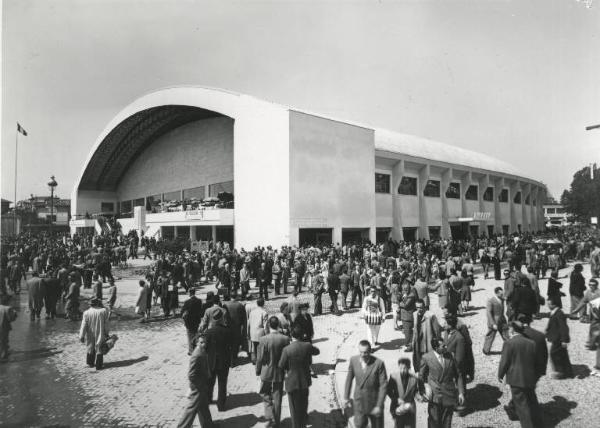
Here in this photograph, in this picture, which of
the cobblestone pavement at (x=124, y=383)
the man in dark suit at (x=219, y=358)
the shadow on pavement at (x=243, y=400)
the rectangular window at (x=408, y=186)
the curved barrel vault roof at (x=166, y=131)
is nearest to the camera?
the cobblestone pavement at (x=124, y=383)

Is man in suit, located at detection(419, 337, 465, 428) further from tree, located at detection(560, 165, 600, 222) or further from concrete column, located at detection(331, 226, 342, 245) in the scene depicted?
tree, located at detection(560, 165, 600, 222)

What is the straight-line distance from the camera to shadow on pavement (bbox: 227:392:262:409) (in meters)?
5.98

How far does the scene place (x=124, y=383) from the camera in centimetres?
687

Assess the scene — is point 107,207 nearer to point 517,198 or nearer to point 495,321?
point 495,321

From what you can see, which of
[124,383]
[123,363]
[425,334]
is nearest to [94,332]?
[123,363]

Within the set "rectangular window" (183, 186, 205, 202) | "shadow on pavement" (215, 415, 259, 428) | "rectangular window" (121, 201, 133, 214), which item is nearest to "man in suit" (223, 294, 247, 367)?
"shadow on pavement" (215, 415, 259, 428)

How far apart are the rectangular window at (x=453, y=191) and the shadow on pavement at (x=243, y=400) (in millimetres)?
35077

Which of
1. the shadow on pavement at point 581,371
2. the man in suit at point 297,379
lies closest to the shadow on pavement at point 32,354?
the man in suit at point 297,379

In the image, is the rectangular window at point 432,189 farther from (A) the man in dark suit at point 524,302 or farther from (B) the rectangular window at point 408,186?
(A) the man in dark suit at point 524,302

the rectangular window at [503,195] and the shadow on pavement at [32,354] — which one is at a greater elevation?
the rectangular window at [503,195]

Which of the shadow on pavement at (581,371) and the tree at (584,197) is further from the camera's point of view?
the tree at (584,197)

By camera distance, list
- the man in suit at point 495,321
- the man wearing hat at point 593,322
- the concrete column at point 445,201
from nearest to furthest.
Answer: the man wearing hat at point 593,322
the man in suit at point 495,321
the concrete column at point 445,201

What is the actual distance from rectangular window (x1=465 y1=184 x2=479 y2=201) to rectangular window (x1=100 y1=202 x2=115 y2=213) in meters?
43.5

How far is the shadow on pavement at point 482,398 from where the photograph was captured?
561 centimetres
